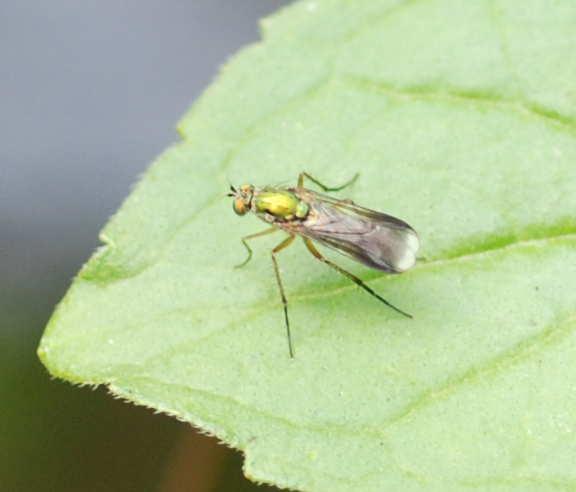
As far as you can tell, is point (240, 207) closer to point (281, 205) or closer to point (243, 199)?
point (243, 199)

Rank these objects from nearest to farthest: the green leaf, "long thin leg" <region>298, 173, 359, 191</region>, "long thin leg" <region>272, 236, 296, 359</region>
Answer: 1. the green leaf
2. "long thin leg" <region>272, 236, 296, 359</region>
3. "long thin leg" <region>298, 173, 359, 191</region>

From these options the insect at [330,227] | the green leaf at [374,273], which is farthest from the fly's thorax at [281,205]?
the green leaf at [374,273]

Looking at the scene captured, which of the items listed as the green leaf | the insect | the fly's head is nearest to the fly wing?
the insect

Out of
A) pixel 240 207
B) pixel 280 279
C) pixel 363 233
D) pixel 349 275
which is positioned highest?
pixel 363 233

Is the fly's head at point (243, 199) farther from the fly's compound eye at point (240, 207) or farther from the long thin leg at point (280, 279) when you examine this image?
the long thin leg at point (280, 279)

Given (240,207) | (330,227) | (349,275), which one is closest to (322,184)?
(330,227)

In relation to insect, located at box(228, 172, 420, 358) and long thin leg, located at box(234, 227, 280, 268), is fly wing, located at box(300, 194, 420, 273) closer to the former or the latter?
insect, located at box(228, 172, 420, 358)

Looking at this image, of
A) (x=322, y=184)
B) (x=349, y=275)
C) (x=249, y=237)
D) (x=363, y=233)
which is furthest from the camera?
(x=322, y=184)
